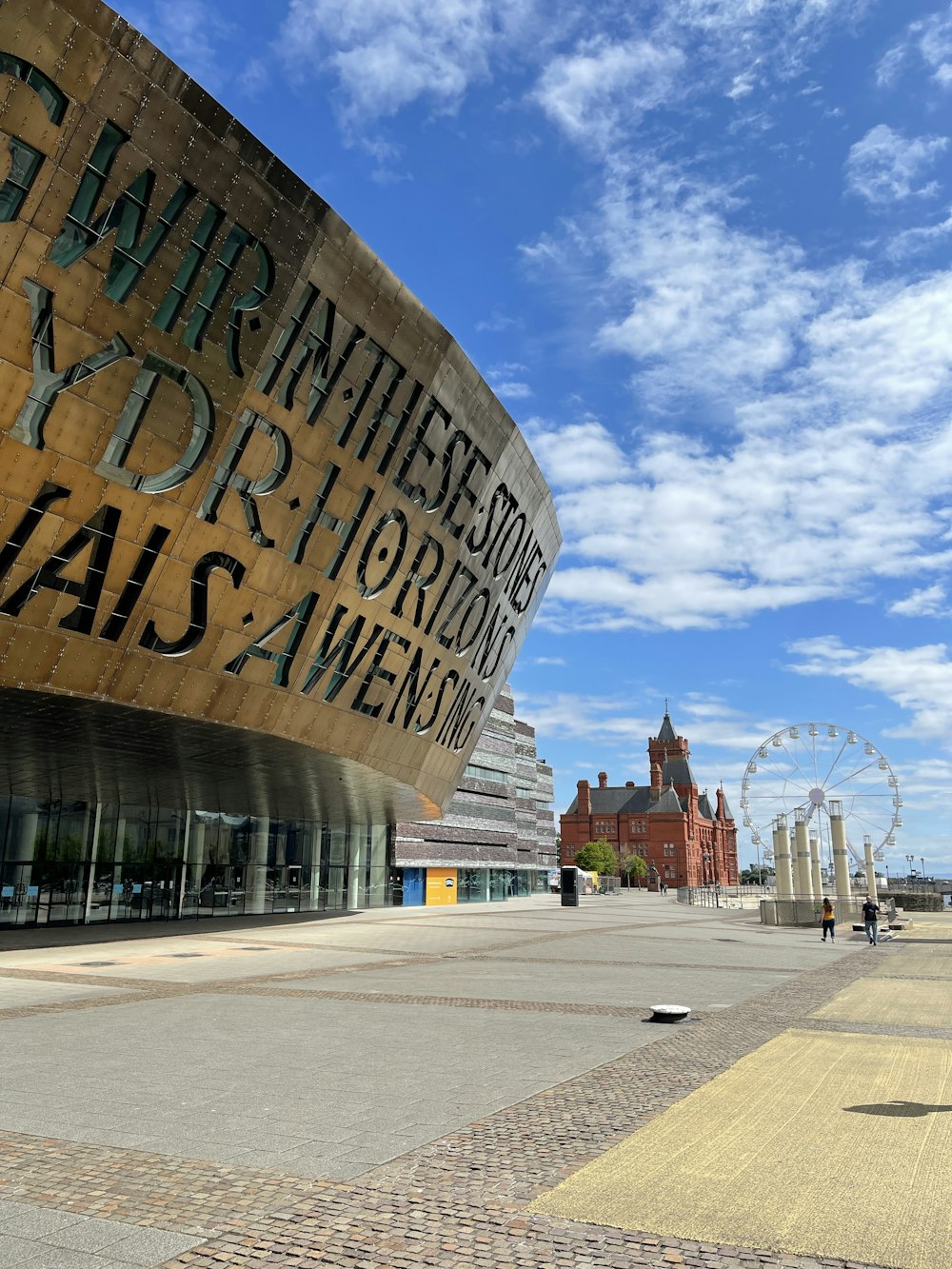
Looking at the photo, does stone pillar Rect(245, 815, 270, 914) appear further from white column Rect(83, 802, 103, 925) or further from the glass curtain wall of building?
white column Rect(83, 802, 103, 925)

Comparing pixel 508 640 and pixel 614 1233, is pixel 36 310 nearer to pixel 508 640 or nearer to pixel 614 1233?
pixel 614 1233

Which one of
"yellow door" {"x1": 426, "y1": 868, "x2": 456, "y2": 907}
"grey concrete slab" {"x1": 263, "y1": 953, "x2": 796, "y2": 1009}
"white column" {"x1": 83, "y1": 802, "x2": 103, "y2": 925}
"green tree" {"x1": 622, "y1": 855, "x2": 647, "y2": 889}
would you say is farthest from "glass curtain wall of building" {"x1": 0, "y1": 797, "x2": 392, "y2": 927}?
"green tree" {"x1": 622, "y1": 855, "x2": 647, "y2": 889}

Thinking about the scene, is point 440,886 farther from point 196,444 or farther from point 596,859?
point 596,859

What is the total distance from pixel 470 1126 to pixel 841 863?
183 feet

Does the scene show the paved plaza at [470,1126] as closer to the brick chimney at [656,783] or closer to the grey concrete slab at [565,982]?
the grey concrete slab at [565,982]

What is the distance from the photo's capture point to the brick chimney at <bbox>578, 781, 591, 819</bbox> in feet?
→ 610

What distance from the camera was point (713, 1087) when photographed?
33.6 feet

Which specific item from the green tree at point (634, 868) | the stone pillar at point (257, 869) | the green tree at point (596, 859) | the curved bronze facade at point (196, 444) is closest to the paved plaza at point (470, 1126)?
the curved bronze facade at point (196, 444)

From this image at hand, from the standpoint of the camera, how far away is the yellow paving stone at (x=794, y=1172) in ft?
19.8

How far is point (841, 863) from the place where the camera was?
58.7 m

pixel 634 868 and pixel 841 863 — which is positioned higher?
pixel 841 863

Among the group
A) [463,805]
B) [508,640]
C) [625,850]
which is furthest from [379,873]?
[625,850]

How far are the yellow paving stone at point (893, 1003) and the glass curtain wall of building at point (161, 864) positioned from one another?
29.1 m

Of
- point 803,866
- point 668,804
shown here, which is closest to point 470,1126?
point 803,866
